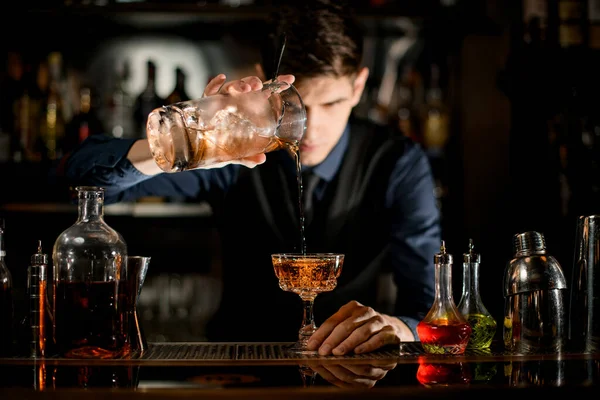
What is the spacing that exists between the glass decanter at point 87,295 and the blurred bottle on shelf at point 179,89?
5.00 ft

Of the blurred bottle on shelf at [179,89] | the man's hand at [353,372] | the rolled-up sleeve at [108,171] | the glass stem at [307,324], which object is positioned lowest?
the man's hand at [353,372]

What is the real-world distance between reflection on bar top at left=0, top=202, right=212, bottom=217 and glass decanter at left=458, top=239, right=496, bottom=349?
145 centimetres

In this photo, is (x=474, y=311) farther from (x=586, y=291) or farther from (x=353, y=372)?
(x=353, y=372)

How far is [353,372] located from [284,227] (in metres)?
1.21

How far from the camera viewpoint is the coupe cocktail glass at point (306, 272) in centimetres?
136

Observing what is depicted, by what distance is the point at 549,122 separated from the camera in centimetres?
247

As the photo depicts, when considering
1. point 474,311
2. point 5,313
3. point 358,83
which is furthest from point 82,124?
point 474,311

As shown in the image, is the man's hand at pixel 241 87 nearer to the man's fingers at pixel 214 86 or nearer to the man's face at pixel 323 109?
the man's fingers at pixel 214 86

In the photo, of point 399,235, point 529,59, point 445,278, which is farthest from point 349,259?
point 445,278

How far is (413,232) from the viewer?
216cm

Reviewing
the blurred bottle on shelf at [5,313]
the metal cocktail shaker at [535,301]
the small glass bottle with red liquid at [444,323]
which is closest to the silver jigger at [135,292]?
the blurred bottle on shelf at [5,313]

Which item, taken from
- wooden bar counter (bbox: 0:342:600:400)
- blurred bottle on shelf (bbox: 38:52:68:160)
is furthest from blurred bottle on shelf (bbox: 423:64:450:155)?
wooden bar counter (bbox: 0:342:600:400)

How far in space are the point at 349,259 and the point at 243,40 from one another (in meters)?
1.06

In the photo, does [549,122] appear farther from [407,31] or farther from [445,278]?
[445,278]
